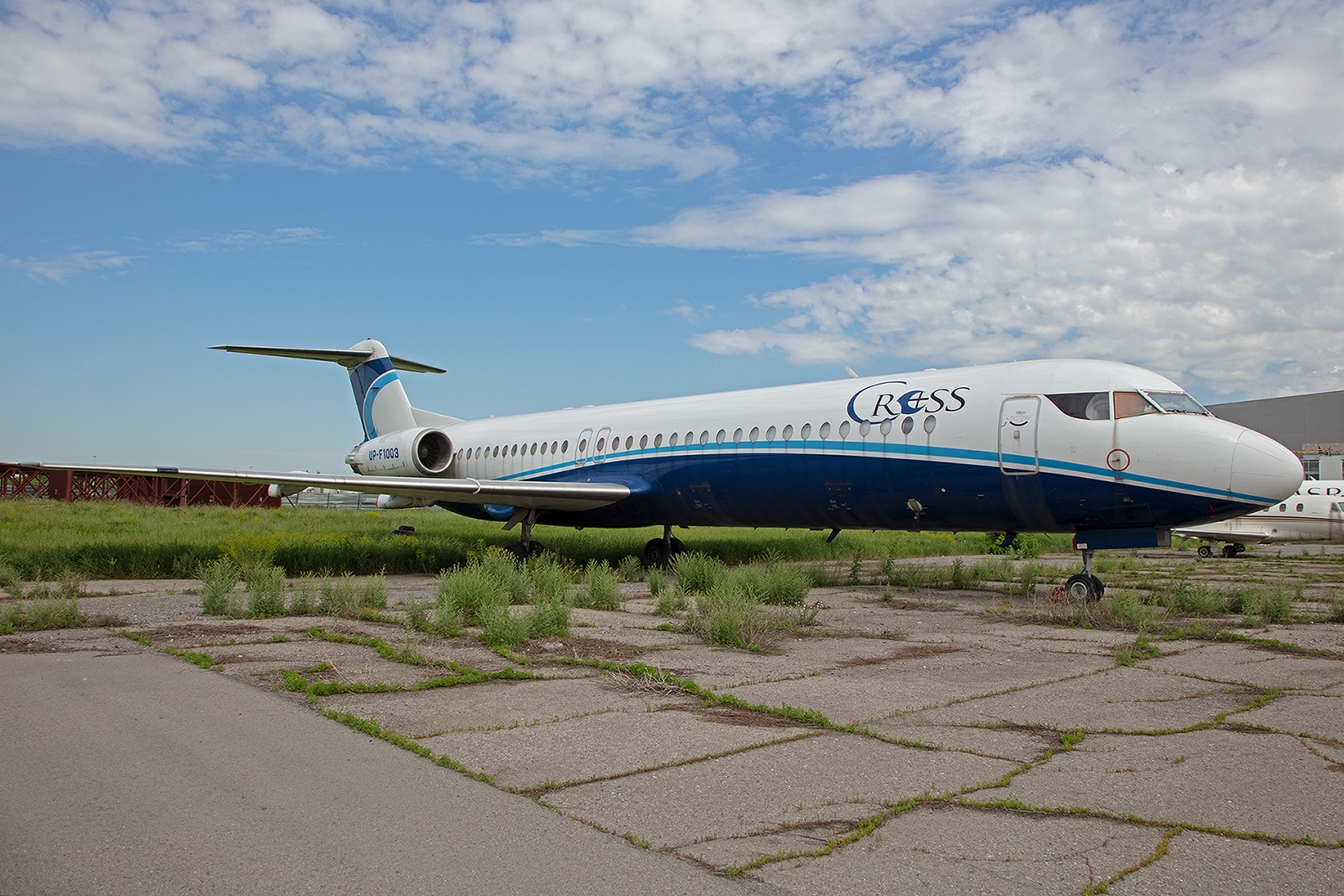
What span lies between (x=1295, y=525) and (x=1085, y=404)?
73.0 feet

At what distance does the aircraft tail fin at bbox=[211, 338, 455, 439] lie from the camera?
78.4 ft

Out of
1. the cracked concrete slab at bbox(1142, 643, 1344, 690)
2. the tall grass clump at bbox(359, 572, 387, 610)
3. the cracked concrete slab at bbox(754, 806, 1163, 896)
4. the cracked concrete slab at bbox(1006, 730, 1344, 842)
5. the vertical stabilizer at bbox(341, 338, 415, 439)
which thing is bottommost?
the cracked concrete slab at bbox(1142, 643, 1344, 690)

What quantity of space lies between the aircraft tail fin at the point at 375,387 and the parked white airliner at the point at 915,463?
6.31m

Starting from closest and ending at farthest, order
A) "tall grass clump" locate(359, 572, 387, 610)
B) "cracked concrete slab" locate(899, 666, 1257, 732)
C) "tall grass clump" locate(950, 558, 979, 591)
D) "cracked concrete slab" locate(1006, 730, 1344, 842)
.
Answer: "cracked concrete slab" locate(1006, 730, 1344, 842) → "cracked concrete slab" locate(899, 666, 1257, 732) → "tall grass clump" locate(359, 572, 387, 610) → "tall grass clump" locate(950, 558, 979, 591)

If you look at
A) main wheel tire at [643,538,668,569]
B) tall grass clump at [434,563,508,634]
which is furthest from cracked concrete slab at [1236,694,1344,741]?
main wheel tire at [643,538,668,569]

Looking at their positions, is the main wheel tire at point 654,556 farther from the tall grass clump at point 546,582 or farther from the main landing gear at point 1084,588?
the main landing gear at point 1084,588

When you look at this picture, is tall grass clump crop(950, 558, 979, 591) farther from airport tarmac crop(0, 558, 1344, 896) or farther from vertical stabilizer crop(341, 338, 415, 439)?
vertical stabilizer crop(341, 338, 415, 439)

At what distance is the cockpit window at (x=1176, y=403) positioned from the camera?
10898 millimetres

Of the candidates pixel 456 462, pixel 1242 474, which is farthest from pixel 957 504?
pixel 456 462

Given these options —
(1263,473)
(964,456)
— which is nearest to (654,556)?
(964,456)

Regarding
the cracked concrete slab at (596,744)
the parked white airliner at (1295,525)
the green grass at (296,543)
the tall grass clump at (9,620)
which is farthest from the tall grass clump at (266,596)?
the parked white airliner at (1295,525)

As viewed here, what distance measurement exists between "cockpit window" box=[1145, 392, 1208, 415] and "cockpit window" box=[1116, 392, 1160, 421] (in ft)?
0.33

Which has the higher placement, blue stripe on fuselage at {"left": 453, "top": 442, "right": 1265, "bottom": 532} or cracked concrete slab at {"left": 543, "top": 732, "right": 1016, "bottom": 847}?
blue stripe on fuselage at {"left": 453, "top": 442, "right": 1265, "bottom": 532}

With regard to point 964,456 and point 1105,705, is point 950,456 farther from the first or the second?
point 1105,705
